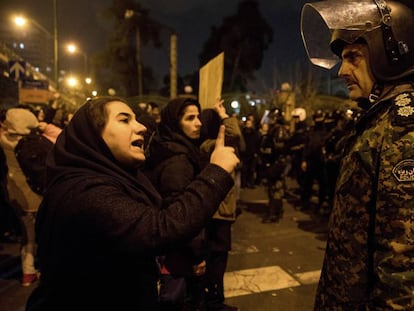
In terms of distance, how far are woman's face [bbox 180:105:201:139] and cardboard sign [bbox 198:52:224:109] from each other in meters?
0.27

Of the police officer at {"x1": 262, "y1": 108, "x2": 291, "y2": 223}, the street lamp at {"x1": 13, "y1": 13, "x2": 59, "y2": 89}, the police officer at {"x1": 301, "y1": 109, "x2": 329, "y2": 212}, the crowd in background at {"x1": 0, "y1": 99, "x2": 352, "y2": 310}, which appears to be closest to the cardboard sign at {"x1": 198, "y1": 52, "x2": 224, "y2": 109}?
the crowd in background at {"x1": 0, "y1": 99, "x2": 352, "y2": 310}

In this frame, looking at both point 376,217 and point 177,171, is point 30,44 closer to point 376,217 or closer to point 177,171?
point 177,171

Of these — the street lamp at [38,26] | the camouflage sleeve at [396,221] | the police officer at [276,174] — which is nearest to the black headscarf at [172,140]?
the camouflage sleeve at [396,221]

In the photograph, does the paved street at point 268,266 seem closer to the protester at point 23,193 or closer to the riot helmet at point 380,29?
the protester at point 23,193

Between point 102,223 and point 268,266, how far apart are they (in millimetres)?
4124

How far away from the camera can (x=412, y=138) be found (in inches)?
54.4

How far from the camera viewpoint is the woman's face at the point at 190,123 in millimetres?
3096

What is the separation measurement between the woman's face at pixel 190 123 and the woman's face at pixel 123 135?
4.22ft

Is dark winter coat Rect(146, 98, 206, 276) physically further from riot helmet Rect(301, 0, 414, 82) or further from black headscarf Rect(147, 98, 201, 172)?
riot helmet Rect(301, 0, 414, 82)

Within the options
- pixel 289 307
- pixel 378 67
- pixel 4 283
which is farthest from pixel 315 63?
pixel 4 283

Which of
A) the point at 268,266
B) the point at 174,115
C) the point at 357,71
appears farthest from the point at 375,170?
the point at 268,266

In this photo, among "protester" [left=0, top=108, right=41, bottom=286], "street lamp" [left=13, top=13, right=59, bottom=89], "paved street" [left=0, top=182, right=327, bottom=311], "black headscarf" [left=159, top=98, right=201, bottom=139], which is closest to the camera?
"black headscarf" [left=159, top=98, right=201, bottom=139]

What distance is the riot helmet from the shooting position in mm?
1551

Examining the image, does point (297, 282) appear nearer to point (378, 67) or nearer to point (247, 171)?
point (378, 67)
